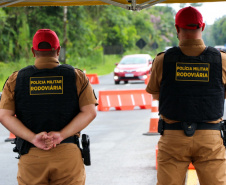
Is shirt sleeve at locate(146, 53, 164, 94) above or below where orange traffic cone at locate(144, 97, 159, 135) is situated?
above

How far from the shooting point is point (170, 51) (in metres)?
4.48

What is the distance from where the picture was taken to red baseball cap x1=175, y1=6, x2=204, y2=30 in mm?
4441

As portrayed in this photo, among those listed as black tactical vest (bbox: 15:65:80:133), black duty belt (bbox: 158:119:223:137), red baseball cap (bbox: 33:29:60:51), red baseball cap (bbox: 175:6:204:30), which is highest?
red baseball cap (bbox: 175:6:204:30)

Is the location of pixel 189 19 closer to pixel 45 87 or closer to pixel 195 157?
pixel 195 157

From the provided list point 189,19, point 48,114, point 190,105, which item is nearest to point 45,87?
point 48,114

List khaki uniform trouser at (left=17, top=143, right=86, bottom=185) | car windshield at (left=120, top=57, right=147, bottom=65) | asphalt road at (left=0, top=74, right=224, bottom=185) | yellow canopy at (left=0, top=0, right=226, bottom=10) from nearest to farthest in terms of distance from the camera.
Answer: khaki uniform trouser at (left=17, top=143, right=86, bottom=185) → yellow canopy at (left=0, top=0, right=226, bottom=10) → asphalt road at (left=0, top=74, right=224, bottom=185) → car windshield at (left=120, top=57, right=147, bottom=65)

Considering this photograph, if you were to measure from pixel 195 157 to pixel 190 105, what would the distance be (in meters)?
0.39

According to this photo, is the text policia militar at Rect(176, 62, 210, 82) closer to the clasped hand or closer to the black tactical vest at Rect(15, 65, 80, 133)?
the black tactical vest at Rect(15, 65, 80, 133)

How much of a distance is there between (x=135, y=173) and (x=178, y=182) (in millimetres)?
3604

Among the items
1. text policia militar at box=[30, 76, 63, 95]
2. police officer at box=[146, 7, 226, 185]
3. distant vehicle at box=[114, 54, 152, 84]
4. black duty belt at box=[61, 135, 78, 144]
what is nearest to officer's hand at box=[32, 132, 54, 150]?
black duty belt at box=[61, 135, 78, 144]

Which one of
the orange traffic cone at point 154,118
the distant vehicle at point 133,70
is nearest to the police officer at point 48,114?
the orange traffic cone at point 154,118

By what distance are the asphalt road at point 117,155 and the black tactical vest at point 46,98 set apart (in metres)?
3.33

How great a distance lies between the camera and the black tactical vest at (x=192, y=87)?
437 centimetres

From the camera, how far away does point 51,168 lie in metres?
4.02
